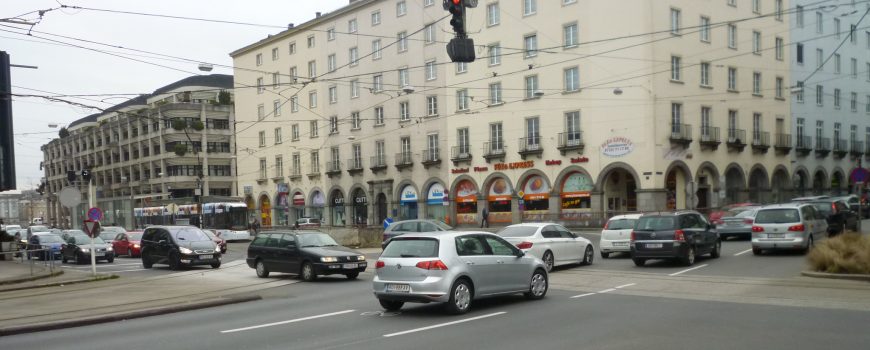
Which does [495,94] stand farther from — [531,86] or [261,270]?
[261,270]

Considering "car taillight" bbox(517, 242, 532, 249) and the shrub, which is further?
"car taillight" bbox(517, 242, 532, 249)

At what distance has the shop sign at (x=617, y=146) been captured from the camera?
46.3 meters

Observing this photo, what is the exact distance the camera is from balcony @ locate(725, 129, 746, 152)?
5094 cm

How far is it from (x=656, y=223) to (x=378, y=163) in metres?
45.0

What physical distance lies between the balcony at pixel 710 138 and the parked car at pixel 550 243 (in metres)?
30.1

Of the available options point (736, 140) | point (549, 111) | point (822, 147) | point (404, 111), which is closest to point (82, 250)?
point (549, 111)

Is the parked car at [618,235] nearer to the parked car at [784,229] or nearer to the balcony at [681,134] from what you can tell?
the parked car at [784,229]

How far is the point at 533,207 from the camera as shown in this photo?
171ft

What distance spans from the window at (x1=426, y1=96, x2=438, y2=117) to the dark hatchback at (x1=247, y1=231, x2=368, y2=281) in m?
36.9

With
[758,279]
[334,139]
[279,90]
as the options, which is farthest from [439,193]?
[758,279]

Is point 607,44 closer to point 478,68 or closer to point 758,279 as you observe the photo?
point 478,68

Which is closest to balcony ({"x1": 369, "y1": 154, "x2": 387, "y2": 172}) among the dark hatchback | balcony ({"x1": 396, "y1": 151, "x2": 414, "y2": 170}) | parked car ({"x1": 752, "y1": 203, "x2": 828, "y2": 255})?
balcony ({"x1": 396, "y1": 151, "x2": 414, "y2": 170})

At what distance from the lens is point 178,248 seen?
26.0 meters

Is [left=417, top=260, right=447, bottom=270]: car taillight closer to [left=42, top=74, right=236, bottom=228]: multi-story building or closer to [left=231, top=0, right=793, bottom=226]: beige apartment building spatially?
[left=231, top=0, right=793, bottom=226]: beige apartment building
